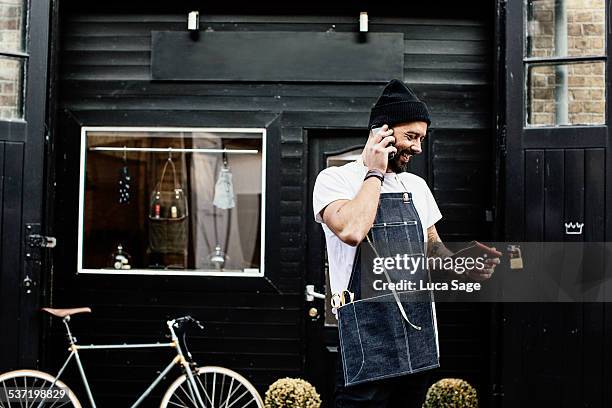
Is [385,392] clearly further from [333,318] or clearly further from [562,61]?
[562,61]

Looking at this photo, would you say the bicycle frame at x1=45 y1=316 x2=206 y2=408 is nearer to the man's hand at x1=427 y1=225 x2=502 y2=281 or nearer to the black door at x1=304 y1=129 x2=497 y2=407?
the black door at x1=304 y1=129 x2=497 y2=407

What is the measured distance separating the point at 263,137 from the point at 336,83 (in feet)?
2.28

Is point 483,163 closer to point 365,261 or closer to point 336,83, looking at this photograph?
point 336,83

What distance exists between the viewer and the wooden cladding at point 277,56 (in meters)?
5.85

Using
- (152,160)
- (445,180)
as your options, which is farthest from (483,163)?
(152,160)

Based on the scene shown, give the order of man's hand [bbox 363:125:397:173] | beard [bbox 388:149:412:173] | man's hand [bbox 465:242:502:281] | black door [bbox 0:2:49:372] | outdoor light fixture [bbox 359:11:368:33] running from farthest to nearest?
outdoor light fixture [bbox 359:11:368:33]
black door [bbox 0:2:49:372]
man's hand [bbox 465:242:502:281]
beard [bbox 388:149:412:173]
man's hand [bbox 363:125:397:173]

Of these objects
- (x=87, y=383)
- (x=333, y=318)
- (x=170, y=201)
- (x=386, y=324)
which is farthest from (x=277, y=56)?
(x=386, y=324)

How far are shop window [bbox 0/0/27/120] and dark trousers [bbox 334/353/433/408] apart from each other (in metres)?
3.52

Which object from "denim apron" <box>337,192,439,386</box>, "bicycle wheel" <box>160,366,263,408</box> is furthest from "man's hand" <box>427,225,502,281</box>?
"bicycle wheel" <box>160,366,263,408</box>

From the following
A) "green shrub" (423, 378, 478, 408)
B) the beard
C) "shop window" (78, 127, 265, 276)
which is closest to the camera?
the beard

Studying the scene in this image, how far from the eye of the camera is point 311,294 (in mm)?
5848

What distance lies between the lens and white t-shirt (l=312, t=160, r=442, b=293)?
3.12 meters

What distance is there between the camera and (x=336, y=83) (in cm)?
586

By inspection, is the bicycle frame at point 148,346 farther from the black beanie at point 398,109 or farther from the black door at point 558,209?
the black beanie at point 398,109
